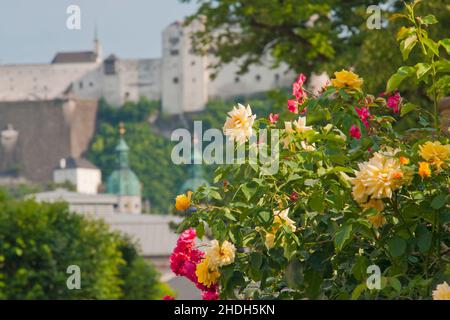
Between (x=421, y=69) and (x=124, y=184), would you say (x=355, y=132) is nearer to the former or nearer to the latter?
(x=421, y=69)

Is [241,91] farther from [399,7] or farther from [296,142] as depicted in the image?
[296,142]

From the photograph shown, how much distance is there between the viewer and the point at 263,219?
16.3 ft

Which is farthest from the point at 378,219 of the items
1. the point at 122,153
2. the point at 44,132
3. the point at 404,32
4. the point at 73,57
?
the point at 73,57

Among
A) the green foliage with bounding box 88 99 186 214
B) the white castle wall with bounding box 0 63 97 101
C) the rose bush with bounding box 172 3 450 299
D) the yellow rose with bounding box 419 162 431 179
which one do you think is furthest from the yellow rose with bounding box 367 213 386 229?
the white castle wall with bounding box 0 63 97 101

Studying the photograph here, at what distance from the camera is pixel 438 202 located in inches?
185

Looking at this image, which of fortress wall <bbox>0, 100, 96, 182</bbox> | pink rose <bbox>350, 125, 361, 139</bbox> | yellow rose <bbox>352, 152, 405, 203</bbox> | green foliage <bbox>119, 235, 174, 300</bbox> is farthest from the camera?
fortress wall <bbox>0, 100, 96, 182</bbox>

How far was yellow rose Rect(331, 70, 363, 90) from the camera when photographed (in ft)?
18.1

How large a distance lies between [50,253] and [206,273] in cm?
2132

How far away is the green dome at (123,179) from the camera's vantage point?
452ft

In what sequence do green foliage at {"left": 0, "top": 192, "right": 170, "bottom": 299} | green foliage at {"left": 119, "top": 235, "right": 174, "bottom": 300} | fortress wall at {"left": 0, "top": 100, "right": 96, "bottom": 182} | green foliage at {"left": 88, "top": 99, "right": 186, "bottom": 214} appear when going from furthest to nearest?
green foliage at {"left": 88, "top": 99, "right": 186, "bottom": 214} < fortress wall at {"left": 0, "top": 100, "right": 96, "bottom": 182} < green foliage at {"left": 119, "top": 235, "right": 174, "bottom": 300} < green foliage at {"left": 0, "top": 192, "right": 170, "bottom": 299}

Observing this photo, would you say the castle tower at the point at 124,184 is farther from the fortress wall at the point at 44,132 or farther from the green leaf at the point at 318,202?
the green leaf at the point at 318,202

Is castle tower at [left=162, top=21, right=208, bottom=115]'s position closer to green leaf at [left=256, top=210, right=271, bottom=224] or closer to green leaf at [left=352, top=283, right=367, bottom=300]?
green leaf at [left=256, top=210, right=271, bottom=224]

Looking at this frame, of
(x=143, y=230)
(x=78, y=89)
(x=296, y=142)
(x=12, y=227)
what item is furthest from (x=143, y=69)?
(x=296, y=142)

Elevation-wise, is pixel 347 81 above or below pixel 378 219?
above
